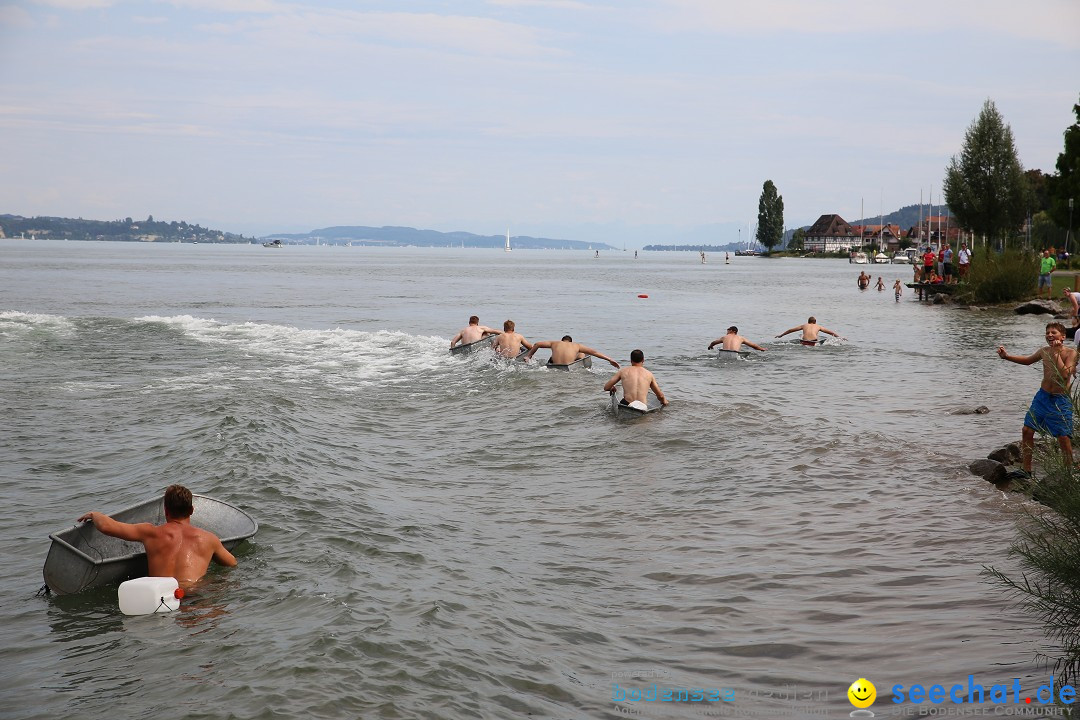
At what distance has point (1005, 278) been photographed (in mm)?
43906

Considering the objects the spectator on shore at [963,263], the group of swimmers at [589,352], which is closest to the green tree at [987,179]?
the spectator on shore at [963,263]

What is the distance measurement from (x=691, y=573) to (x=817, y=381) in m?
14.7

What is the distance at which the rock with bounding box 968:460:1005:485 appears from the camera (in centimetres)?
1173

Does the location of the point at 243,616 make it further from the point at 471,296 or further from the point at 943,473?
the point at 471,296

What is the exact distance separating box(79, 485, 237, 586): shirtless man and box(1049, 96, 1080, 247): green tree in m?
65.8

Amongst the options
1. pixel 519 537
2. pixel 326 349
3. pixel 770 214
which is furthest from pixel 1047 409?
pixel 770 214

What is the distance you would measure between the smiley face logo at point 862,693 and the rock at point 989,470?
6.48 m

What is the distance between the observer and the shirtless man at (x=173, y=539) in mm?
8336

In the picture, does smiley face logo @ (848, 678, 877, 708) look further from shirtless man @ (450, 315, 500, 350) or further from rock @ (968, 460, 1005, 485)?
shirtless man @ (450, 315, 500, 350)

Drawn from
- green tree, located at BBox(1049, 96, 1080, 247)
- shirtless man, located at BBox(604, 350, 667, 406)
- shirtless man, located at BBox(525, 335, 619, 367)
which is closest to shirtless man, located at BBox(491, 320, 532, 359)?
shirtless man, located at BBox(525, 335, 619, 367)

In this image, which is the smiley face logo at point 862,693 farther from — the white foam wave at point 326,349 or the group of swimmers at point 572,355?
the white foam wave at point 326,349

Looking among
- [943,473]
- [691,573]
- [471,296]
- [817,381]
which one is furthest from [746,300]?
[691,573]

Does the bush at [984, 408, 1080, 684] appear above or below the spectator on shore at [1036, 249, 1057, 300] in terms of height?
below

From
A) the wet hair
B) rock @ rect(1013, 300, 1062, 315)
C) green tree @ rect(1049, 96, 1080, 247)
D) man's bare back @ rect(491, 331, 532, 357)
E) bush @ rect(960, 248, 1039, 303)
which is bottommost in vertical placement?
the wet hair
